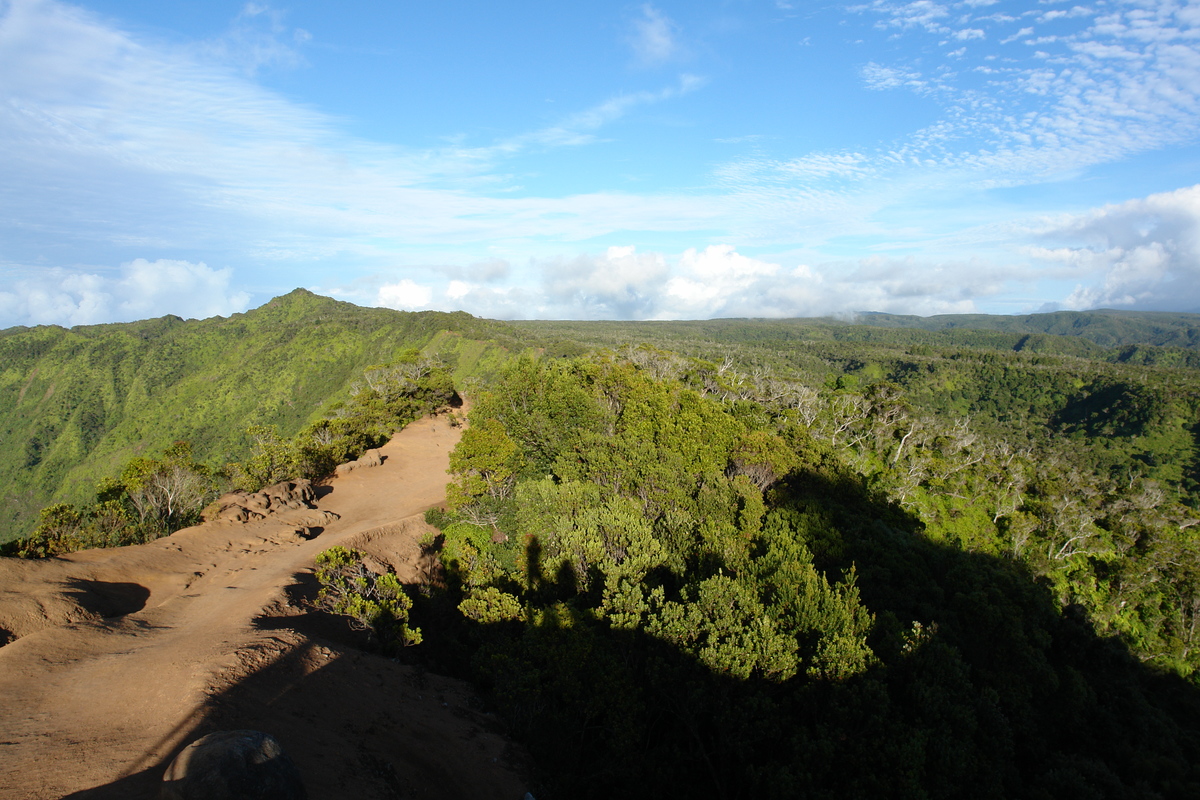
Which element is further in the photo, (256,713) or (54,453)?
(54,453)

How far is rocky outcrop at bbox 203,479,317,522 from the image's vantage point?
29188mm

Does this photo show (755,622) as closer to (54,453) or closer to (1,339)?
(54,453)

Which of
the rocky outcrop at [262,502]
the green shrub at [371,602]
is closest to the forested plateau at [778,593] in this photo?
the green shrub at [371,602]

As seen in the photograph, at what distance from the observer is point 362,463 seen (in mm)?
42938

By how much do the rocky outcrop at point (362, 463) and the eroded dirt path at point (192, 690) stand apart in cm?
1650

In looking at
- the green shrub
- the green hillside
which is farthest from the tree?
the green hillside

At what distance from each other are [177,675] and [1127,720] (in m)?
38.3

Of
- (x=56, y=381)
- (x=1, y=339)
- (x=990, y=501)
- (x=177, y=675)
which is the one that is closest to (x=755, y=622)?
(x=177, y=675)

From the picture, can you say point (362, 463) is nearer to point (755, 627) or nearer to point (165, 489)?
point (165, 489)

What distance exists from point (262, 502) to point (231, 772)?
26187 millimetres

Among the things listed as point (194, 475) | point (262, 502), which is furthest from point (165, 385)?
point (262, 502)

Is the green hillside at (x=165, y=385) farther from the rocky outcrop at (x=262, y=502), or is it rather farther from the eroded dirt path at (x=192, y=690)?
the eroded dirt path at (x=192, y=690)

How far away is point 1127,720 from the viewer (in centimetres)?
2373

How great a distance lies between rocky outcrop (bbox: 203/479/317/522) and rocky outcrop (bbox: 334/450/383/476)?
6.62 m
